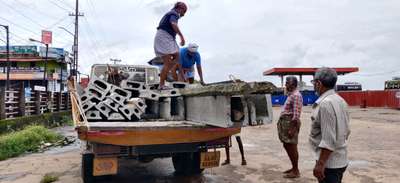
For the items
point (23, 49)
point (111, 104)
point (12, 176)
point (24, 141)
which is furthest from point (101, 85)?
point (23, 49)

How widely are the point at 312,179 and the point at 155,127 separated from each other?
2.85m

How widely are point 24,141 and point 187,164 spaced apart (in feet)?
21.3

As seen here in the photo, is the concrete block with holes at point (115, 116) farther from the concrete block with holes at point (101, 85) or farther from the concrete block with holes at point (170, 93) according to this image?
the concrete block with holes at point (170, 93)

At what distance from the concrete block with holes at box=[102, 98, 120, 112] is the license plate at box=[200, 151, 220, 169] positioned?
1.42m

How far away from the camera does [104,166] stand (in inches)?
213

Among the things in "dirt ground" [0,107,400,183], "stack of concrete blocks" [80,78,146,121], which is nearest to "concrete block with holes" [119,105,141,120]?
"stack of concrete blocks" [80,78,146,121]

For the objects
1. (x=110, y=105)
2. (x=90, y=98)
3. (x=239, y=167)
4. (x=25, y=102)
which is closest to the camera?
(x=110, y=105)

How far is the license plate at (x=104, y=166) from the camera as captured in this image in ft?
17.6

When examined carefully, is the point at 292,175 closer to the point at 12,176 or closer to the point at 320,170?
the point at 320,170

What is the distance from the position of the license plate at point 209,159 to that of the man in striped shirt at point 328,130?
105 inches

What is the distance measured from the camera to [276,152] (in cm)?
993

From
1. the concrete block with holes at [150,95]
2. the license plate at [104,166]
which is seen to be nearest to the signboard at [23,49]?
the concrete block with holes at [150,95]

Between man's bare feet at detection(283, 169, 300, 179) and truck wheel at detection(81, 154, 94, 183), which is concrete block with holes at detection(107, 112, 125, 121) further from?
man's bare feet at detection(283, 169, 300, 179)

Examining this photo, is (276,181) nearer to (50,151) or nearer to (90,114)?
(90,114)
